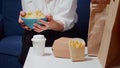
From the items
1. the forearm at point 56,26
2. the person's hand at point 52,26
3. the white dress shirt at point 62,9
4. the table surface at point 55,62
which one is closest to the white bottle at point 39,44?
the table surface at point 55,62

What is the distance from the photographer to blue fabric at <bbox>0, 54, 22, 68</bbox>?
2234mm

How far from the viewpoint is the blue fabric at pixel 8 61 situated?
7.33 feet

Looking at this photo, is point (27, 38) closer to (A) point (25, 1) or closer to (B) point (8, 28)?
(A) point (25, 1)

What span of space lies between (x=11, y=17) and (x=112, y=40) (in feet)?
5.84

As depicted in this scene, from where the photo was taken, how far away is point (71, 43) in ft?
3.40

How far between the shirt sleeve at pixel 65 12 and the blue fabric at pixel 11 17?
0.91 m

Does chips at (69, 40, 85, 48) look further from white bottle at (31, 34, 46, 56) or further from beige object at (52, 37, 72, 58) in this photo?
white bottle at (31, 34, 46, 56)

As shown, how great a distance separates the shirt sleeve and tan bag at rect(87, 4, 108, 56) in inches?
23.1

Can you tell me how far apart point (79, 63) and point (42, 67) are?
154mm

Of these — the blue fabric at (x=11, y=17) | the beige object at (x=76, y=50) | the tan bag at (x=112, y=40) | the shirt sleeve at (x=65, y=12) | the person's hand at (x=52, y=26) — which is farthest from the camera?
the blue fabric at (x=11, y=17)

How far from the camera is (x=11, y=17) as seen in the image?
8.38 ft

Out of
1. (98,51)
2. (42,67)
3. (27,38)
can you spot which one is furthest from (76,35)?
(42,67)

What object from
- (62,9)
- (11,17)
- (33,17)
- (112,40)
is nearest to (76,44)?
(112,40)

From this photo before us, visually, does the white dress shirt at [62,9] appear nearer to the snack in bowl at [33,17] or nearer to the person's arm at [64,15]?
the person's arm at [64,15]
